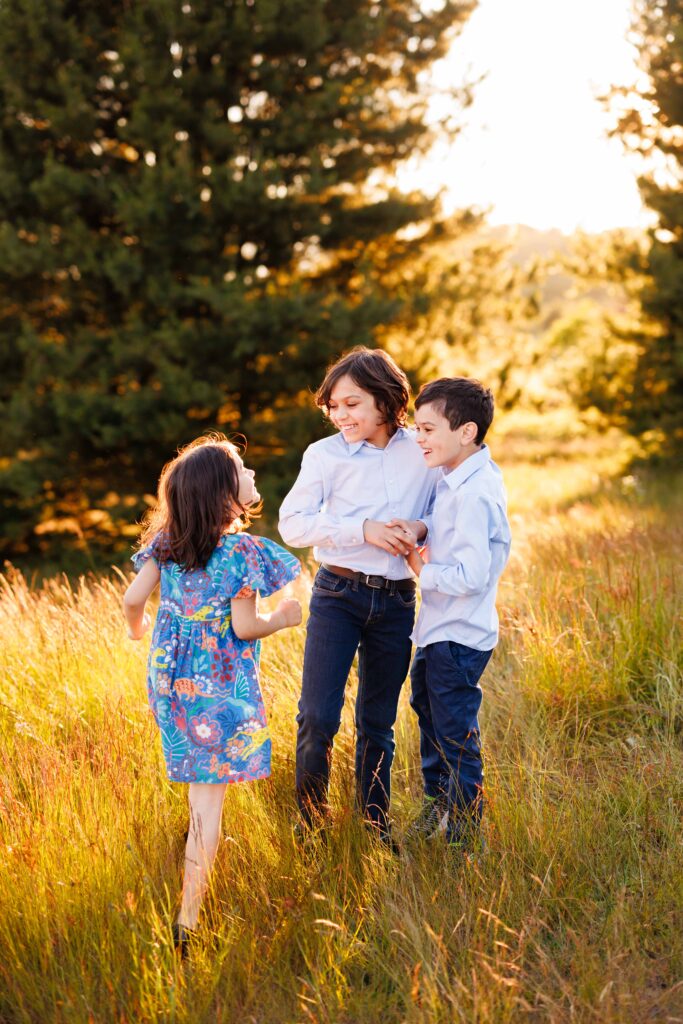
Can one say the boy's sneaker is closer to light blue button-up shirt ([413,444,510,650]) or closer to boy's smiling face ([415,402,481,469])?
light blue button-up shirt ([413,444,510,650])

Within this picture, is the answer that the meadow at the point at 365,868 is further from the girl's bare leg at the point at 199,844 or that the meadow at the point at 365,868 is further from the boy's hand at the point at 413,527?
the boy's hand at the point at 413,527

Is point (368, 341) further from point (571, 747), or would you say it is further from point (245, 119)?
point (571, 747)

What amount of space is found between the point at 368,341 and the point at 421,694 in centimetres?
754

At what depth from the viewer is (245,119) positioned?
10.3 meters

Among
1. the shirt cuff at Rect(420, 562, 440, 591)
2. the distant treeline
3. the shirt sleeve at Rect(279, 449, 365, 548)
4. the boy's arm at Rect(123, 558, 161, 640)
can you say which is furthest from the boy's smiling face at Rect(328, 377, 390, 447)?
the distant treeline

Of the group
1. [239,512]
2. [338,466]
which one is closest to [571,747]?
[338,466]

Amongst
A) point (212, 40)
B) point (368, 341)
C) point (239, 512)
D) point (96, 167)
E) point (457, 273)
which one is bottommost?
point (239, 512)

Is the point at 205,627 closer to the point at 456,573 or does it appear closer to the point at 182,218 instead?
the point at 456,573

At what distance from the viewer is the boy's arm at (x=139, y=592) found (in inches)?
110

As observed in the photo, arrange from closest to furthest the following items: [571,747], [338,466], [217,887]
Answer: [217,887] < [338,466] < [571,747]

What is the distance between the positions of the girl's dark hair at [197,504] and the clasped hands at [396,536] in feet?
1.51

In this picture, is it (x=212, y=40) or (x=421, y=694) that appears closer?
(x=421, y=694)

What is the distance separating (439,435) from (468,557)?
0.42 m

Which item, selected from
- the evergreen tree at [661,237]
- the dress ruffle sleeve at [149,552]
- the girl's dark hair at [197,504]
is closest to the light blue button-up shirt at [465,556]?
the girl's dark hair at [197,504]
